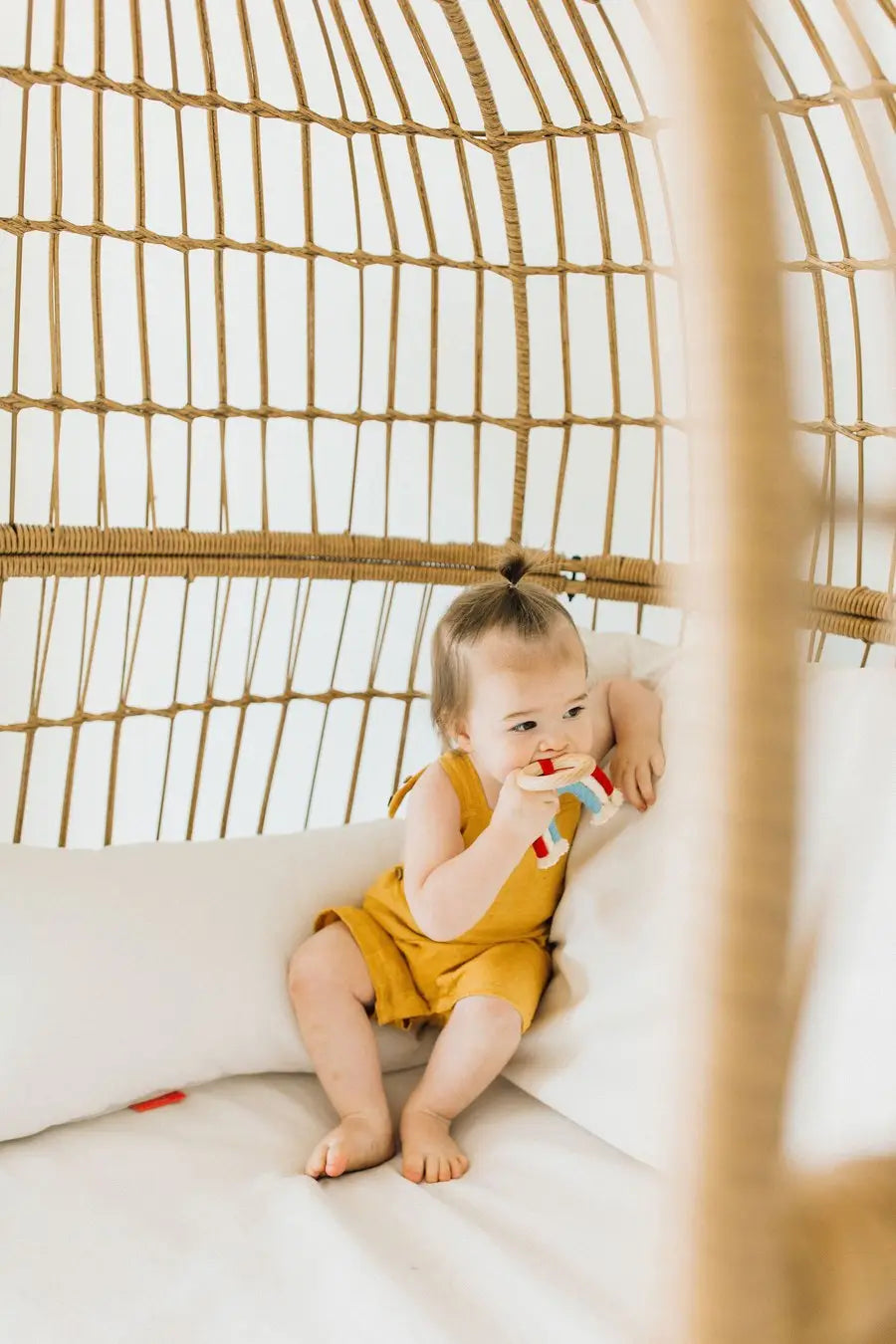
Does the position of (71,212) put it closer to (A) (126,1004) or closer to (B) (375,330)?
(B) (375,330)

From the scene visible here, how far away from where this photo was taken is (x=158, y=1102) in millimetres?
1131

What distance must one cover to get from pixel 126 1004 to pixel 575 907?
16.4 inches

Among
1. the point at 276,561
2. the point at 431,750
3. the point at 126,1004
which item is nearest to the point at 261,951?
the point at 126,1004

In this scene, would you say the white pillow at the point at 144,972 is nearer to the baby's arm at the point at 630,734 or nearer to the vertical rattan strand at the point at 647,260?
the baby's arm at the point at 630,734

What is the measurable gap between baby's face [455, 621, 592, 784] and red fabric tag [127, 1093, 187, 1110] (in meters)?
0.41

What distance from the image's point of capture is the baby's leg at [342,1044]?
1.04 metres

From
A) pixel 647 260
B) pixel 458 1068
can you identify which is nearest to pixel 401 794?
pixel 458 1068

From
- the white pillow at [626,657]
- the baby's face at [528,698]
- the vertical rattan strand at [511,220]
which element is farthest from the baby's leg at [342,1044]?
the vertical rattan strand at [511,220]

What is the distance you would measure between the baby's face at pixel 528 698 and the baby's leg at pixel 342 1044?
0.23 meters

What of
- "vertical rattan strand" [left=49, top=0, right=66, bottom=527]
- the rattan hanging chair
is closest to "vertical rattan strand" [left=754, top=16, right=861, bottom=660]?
the rattan hanging chair

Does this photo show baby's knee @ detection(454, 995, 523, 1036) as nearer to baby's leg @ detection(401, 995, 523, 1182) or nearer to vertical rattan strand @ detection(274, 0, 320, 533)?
baby's leg @ detection(401, 995, 523, 1182)

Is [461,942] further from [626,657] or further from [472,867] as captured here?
[626,657]

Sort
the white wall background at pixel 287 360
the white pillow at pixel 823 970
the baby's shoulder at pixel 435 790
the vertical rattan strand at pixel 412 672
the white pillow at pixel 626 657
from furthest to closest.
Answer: the white wall background at pixel 287 360 → the vertical rattan strand at pixel 412 672 → the white pillow at pixel 626 657 → the baby's shoulder at pixel 435 790 → the white pillow at pixel 823 970

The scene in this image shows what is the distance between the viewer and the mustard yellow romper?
1187mm
